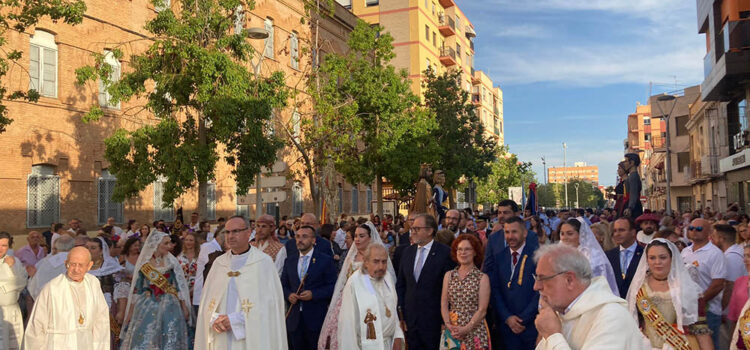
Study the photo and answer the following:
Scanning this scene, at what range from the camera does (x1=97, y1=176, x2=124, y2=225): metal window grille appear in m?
21.5

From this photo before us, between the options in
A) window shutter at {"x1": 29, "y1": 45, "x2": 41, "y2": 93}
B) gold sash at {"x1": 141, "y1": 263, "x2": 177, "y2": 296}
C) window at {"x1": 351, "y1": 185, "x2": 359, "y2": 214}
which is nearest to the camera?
gold sash at {"x1": 141, "y1": 263, "x2": 177, "y2": 296}

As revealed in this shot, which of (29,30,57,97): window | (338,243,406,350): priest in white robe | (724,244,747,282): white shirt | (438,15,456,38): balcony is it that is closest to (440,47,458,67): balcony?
(438,15,456,38): balcony

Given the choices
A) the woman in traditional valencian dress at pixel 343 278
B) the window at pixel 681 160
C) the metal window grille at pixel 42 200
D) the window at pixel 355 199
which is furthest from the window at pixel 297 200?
the window at pixel 681 160

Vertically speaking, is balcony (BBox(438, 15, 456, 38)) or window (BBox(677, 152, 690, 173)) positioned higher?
balcony (BBox(438, 15, 456, 38))

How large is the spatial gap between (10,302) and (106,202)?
14055mm

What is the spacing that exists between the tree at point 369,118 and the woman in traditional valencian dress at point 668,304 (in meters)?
19.6

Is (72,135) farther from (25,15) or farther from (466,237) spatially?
(466,237)

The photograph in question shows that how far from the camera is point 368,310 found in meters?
6.41

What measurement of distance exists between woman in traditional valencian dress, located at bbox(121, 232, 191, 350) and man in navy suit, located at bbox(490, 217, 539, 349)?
3.81 meters

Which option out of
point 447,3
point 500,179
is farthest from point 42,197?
point 500,179

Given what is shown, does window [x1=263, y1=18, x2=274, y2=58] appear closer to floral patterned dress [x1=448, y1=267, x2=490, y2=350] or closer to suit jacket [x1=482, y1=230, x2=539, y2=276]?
suit jacket [x1=482, y1=230, x2=539, y2=276]

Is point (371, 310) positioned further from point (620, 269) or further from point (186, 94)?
point (186, 94)

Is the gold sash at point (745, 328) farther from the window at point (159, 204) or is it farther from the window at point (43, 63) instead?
the window at point (159, 204)

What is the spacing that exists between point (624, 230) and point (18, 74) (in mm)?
17489
